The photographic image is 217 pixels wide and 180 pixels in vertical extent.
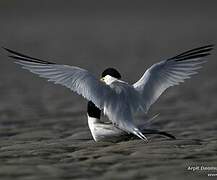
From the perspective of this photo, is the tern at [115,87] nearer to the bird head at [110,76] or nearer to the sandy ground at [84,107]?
the bird head at [110,76]

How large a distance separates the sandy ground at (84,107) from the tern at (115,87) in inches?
7.1

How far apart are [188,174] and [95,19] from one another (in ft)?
72.9

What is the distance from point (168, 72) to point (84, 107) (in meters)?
2.99

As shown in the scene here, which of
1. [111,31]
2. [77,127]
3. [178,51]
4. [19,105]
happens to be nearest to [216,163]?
[77,127]

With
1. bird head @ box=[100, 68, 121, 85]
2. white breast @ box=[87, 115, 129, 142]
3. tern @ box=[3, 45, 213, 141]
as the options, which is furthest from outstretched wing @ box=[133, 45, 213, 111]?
white breast @ box=[87, 115, 129, 142]

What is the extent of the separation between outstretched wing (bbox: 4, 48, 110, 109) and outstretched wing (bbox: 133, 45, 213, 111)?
536mm

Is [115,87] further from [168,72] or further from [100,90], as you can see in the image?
[168,72]

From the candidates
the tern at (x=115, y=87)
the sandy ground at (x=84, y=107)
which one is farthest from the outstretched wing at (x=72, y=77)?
the sandy ground at (x=84, y=107)

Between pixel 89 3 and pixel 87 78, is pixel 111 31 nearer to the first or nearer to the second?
pixel 89 3

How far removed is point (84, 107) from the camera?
34.6 feet

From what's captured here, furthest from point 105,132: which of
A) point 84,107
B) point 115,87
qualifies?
point 84,107

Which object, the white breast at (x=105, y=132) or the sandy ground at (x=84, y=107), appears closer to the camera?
the sandy ground at (x=84, y=107)

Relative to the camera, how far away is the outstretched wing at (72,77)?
7070 mm

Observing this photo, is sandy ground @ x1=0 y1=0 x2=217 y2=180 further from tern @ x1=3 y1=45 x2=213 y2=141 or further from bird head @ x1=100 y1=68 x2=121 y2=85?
bird head @ x1=100 y1=68 x2=121 y2=85
